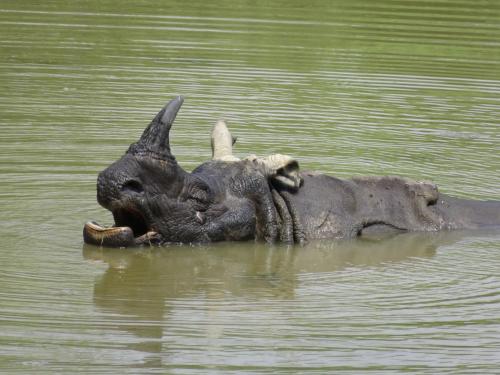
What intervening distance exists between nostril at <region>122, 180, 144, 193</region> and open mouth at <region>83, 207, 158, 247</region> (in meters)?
0.18

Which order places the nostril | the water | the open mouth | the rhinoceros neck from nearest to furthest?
the water < the nostril < the open mouth < the rhinoceros neck

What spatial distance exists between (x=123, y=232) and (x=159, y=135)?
77 centimetres

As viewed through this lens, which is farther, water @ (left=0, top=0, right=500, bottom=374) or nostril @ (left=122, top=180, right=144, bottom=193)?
nostril @ (left=122, top=180, right=144, bottom=193)

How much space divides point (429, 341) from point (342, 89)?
9.09 metres

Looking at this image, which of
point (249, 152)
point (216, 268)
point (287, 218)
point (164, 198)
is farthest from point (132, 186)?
point (249, 152)

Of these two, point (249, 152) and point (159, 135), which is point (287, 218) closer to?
point (159, 135)

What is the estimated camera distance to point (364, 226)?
11.1 m

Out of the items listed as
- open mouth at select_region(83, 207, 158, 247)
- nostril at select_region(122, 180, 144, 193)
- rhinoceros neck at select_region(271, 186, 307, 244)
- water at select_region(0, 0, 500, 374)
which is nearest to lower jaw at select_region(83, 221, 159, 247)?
open mouth at select_region(83, 207, 158, 247)

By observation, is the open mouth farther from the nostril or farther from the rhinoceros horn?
the rhinoceros horn

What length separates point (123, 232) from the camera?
1015 centimetres

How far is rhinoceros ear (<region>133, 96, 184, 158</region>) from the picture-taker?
984 cm

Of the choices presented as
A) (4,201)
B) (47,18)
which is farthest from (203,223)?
(47,18)

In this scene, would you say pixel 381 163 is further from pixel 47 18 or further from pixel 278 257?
pixel 47 18

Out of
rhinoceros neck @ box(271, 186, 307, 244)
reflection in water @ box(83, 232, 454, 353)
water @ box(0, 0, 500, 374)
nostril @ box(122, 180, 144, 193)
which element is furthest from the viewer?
rhinoceros neck @ box(271, 186, 307, 244)
